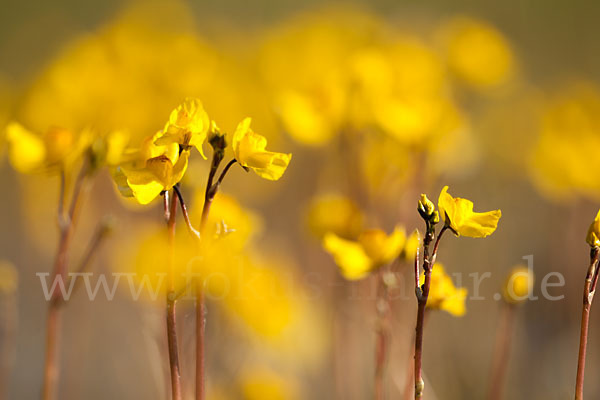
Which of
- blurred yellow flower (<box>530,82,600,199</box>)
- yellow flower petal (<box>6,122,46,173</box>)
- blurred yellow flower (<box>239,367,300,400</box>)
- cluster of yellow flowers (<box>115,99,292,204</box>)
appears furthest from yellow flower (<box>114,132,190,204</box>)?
blurred yellow flower (<box>530,82,600,199</box>)

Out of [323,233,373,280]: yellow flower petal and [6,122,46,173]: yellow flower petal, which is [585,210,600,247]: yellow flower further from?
[6,122,46,173]: yellow flower petal

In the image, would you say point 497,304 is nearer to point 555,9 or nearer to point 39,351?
point 39,351

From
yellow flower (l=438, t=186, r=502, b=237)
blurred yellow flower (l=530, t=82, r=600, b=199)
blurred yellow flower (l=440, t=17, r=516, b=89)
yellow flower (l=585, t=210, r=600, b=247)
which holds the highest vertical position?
blurred yellow flower (l=440, t=17, r=516, b=89)

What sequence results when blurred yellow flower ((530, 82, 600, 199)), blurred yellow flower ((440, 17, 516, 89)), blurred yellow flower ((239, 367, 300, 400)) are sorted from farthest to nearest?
blurred yellow flower ((440, 17, 516, 89)), blurred yellow flower ((530, 82, 600, 199)), blurred yellow flower ((239, 367, 300, 400))

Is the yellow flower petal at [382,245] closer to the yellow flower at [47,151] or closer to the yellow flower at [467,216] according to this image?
the yellow flower at [467,216]

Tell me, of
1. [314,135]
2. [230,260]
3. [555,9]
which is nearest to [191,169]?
[230,260]

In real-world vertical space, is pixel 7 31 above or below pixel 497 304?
above

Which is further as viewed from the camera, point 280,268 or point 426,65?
point 426,65
